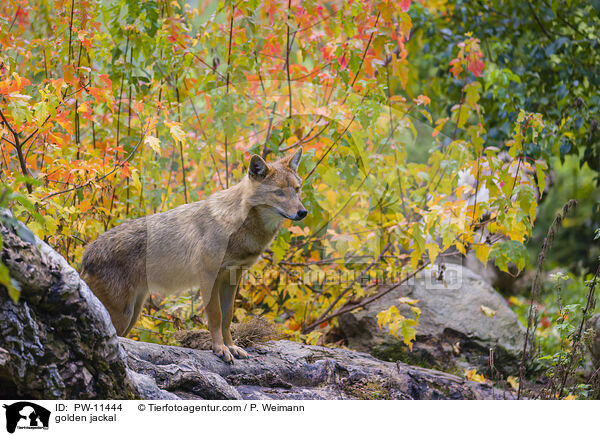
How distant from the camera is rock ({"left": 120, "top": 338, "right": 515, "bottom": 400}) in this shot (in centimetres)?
358

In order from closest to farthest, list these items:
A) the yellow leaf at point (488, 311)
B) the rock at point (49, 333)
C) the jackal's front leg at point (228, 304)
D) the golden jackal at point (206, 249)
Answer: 1. the rock at point (49, 333)
2. the golden jackal at point (206, 249)
3. the jackal's front leg at point (228, 304)
4. the yellow leaf at point (488, 311)

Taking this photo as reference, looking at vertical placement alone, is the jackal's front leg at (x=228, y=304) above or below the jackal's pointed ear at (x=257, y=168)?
below

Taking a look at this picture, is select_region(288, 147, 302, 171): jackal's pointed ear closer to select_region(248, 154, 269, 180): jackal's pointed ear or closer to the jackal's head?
the jackal's head

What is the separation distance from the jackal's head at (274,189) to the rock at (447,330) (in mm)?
2234

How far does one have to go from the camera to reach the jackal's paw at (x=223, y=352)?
414 cm

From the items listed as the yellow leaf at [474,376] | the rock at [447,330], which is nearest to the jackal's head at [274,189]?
the rock at [447,330]

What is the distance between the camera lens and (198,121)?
561cm

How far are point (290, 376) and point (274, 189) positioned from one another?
1.46 metres

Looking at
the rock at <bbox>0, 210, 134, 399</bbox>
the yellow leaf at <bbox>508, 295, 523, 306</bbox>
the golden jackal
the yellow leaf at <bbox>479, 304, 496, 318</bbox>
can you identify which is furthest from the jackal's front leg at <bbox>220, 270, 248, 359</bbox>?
the yellow leaf at <bbox>508, 295, 523, 306</bbox>

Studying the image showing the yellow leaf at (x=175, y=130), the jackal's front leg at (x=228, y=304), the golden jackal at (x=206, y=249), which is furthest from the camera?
the jackal's front leg at (x=228, y=304)

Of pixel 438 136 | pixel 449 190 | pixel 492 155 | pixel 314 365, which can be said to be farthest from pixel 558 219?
pixel 438 136
